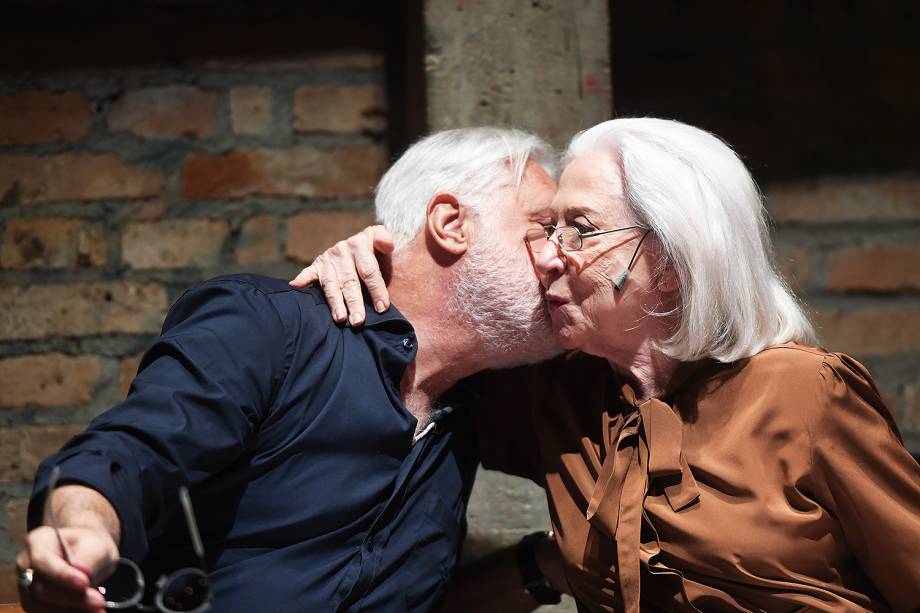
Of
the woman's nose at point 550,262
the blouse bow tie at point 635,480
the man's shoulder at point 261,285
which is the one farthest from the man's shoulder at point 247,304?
the blouse bow tie at point 635,480

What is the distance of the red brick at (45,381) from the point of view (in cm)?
218

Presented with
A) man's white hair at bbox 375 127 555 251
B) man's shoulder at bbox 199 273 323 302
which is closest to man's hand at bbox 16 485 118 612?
man's shoulder at bbox 199 273 323 302

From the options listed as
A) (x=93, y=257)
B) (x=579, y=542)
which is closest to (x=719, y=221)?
(x=579, y=542)

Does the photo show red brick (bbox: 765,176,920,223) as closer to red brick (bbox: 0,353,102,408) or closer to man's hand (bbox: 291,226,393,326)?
man's hand (bbox: 291,226,393,326)

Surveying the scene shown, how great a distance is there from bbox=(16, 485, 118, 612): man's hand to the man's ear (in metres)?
0.80

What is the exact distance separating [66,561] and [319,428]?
547 millimetres

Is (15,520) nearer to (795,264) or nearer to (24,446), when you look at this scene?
(24,446)

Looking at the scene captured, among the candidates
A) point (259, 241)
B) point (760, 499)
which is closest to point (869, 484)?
point (760, 499)

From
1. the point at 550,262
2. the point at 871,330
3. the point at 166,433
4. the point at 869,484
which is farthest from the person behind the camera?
the point at 871,330

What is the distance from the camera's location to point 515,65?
1.95m

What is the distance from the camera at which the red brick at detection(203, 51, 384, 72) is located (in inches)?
Result: 88.2

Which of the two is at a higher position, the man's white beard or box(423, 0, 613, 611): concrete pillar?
box(423, 0, 613, 611): concrete pillar

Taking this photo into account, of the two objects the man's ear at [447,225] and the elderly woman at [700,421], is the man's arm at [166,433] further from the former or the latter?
the elderly woman at [700,421]

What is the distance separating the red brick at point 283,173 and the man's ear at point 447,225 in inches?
22.3
